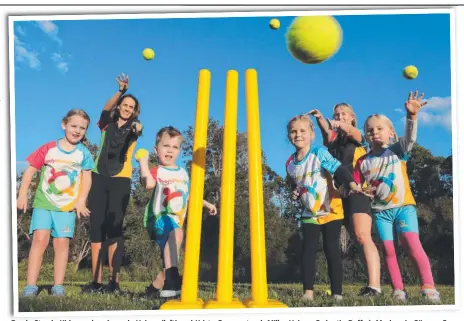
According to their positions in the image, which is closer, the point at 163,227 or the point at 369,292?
the point at 369,292

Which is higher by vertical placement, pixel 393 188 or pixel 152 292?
pixel 393 188

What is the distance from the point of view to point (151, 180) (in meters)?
4.32

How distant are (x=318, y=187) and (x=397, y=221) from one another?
2.16 feet

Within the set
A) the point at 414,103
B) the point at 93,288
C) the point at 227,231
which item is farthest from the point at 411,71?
the point at 93,288

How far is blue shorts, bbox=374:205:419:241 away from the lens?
4246 millimetres

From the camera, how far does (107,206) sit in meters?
4.48

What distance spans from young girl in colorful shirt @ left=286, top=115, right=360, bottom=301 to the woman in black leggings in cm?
132

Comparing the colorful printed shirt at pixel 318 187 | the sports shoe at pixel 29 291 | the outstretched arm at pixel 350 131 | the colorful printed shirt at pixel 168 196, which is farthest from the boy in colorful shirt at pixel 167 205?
the outstretched arm at pixel 350 131

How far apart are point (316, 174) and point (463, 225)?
46.8 inches

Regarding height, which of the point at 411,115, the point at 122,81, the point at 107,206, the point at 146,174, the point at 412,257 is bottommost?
the point at 412,257

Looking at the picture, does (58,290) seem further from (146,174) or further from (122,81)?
(122,81)

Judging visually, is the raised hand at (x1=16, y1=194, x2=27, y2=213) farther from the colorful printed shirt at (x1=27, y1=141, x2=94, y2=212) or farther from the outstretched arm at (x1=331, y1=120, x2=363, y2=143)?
the outstretched arm at (x1=331, y1=120, x2=363, y2=143)

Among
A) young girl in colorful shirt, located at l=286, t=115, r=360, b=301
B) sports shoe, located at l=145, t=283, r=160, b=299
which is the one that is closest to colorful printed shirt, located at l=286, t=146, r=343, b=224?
young girl in colorful shirt, located at l=286, t=115, r=360, b=301

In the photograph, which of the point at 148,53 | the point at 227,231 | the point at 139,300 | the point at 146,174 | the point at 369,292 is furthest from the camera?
the point at 148,53
